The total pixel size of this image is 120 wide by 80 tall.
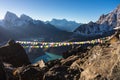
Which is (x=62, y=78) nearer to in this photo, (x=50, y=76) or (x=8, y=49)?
(x=50, y=76)

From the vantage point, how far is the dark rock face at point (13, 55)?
53.6m

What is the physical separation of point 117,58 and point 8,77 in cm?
1479

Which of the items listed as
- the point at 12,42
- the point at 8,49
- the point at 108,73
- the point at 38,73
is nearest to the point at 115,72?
the point at 108,73

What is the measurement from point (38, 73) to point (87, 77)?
7.28m

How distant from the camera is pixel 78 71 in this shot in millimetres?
15109

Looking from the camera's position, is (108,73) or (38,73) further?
(38,73)

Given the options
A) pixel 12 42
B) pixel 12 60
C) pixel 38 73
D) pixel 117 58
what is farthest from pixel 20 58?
pixel 117 58

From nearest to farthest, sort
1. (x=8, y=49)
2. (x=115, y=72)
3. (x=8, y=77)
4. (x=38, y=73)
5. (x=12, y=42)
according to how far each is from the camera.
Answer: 1. (x=115, y=72)
2. (x=38, y=73)
3. (x=8, y=77)
4. (x=8, y=49)
5. (x=12, y=42)

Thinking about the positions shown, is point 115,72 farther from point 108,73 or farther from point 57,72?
point 57,72

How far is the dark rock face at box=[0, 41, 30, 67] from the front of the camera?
53.6 meters

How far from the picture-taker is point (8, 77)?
2344 cm

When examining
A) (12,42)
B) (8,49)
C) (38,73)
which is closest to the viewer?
(38,73)

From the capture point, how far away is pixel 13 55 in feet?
187

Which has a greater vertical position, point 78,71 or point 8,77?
point 78,71
